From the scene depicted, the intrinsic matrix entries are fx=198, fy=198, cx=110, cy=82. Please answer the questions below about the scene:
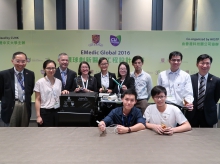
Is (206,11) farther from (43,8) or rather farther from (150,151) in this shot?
(150,151)

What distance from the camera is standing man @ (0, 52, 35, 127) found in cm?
238

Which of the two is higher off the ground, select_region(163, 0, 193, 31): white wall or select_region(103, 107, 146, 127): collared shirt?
select_region(163, 0, 193, 31): white wall

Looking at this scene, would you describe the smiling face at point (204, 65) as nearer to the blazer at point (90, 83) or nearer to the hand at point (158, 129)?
the hand at point (158, 129)

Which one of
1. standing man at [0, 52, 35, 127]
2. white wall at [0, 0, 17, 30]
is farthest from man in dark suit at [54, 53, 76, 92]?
white wall at [0, 0, 17, 30]

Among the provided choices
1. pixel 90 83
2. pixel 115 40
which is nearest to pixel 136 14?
pixel 115 40

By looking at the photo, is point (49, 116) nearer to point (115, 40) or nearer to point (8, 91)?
point (8, 91)

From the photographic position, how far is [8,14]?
3959 millimetres

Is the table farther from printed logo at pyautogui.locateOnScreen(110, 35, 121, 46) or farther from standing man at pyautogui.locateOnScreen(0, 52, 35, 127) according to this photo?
printed logo at pyautogui.locateOnScreen(110, 35, 121, 46)

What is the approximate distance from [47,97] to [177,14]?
299 cm

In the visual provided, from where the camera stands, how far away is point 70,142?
1.49 metres

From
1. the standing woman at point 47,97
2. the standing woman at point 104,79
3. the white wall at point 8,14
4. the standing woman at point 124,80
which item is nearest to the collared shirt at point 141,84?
the standing woman at point 124,80

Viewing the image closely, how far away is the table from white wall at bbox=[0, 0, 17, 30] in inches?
115

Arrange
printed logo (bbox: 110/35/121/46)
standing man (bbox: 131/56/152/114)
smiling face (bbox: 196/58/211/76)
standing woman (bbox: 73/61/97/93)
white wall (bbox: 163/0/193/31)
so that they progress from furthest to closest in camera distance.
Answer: white wall (bbox: 163/0/193/31) → printed logo (bbox: 110/35/121/46) → standing man (bbox: 131/56/152/114) → standing woman (bbox: 73/61/97/93) → smiling face (bbox: 196/58/211/76)

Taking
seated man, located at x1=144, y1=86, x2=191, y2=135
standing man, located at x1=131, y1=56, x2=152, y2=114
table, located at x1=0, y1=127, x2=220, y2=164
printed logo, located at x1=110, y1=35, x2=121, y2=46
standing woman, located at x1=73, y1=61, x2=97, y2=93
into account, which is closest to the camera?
table, located at x1=0, y1=127, x2=220, y2=164
